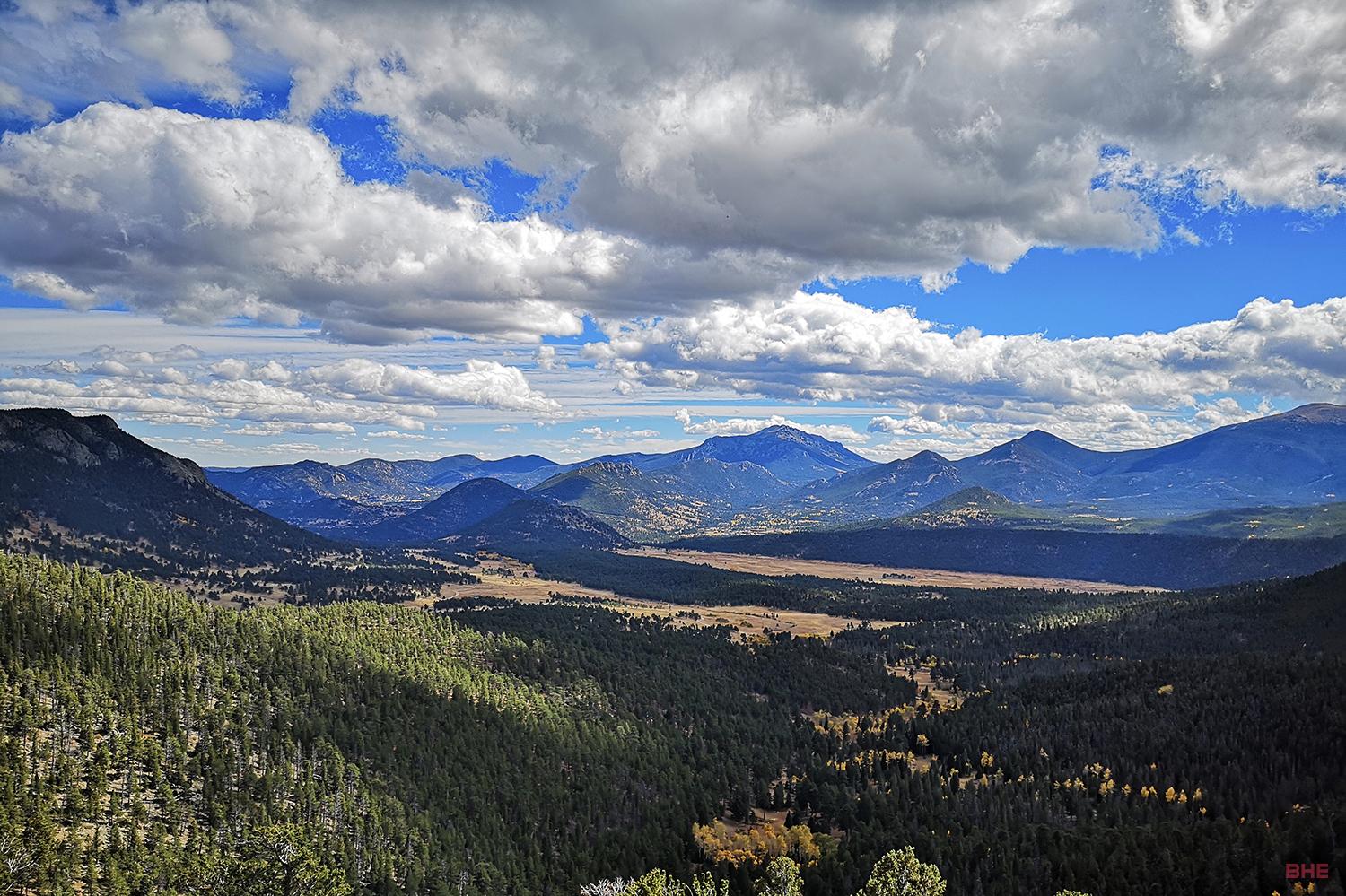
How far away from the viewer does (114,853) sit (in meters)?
162

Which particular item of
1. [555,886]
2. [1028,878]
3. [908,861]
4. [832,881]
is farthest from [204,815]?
[1028,878]

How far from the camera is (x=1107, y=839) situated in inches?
7116

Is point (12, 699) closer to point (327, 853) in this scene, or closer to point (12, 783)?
point (12, 783)

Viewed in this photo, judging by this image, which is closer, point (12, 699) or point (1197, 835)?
point (1197, 835)

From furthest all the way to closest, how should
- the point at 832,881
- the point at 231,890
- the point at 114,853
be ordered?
the point at 832,881 < the point at 114,853 < the point at 231,890

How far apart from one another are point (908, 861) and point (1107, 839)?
71342mm

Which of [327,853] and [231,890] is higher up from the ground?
[231,890]

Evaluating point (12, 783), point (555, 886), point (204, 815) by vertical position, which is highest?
point (12, 783)

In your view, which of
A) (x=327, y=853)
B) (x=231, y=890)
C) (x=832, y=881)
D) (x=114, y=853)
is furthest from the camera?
(x=327, y=853)

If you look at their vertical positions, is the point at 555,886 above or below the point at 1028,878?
below

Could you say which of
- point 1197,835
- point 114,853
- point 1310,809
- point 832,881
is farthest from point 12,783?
point 1310,809

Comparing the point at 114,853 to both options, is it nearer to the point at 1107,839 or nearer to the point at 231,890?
the point at 231,890

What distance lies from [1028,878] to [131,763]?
659ft

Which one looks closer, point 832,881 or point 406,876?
point 832,881
